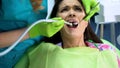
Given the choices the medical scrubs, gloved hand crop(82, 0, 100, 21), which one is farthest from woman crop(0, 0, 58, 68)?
gloved hand crop(82, 0, 100, 21)

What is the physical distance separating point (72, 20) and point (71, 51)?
6.5 inches

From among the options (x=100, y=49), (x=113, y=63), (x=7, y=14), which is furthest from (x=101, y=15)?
(x=7, y=14)

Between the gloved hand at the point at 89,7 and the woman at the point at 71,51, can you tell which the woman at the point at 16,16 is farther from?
the gloved hand at the point at 89,7

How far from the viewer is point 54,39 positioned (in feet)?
4.93

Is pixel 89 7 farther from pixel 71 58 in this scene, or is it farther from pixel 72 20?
pixel 71 58

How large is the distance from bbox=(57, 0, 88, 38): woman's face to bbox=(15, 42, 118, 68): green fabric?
0.09 meters

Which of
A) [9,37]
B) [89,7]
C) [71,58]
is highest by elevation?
[89,7]

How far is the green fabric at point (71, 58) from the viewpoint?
1.31 metres

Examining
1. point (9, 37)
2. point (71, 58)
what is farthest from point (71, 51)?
point (9, 37)

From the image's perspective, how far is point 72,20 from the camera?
1.33 metres

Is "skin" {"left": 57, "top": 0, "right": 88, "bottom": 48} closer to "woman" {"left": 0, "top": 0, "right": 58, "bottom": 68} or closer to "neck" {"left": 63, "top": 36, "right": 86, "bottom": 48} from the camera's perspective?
"neck" {"left": 63, "top": 36, "right": 86, "bottom": 48}

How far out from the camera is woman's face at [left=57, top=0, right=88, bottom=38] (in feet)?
4.36

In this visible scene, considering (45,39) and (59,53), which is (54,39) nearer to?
(45,39)

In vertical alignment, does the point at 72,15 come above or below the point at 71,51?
above
